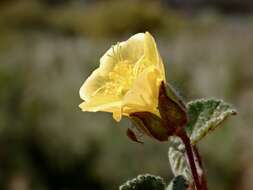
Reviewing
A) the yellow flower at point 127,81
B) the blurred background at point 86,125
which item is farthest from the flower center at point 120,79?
the blurred background at point 86,125

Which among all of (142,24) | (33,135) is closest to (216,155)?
(33,135)

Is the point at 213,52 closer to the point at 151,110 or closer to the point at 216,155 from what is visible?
the point at 216,155

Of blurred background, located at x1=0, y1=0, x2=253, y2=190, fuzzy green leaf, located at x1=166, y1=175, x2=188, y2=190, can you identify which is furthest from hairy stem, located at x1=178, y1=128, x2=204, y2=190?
blurred background, located at x1=0, y1=0, x2=253, y2=190

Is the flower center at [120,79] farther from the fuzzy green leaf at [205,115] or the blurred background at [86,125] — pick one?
the blurred background at [86,125]

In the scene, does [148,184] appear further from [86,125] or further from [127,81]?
[86,125]

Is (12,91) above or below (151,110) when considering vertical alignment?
below

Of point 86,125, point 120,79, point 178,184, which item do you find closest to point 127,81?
point 120,79
